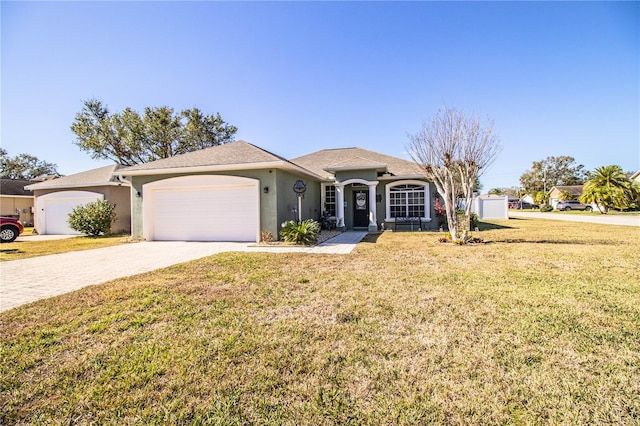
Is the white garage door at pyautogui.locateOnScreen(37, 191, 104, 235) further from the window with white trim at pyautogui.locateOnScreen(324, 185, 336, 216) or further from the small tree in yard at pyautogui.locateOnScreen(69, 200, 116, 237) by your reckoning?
the window with white trim at pyautogui.locateOnScreen(324, 185, 336, 216)

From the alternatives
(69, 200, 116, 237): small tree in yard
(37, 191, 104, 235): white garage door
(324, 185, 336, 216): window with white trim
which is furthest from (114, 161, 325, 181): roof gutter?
(37, 191, 104, 235): white garage door

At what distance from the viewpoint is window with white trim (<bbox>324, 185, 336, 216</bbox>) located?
16.1 metres

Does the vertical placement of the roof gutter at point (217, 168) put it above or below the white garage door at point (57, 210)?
above

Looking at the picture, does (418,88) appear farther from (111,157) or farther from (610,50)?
(111,157)

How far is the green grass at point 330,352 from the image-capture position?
1.98m

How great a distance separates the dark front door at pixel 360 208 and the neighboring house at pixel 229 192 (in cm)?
79

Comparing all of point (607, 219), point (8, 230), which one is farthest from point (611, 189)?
point (8, 230)

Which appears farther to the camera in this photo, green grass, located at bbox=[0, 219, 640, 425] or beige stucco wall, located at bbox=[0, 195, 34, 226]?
beige stucco wall, located at bbox=[0, 195, 34, 226]

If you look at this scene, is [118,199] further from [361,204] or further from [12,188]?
[12,188]

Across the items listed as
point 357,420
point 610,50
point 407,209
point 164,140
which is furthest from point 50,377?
point 164,140

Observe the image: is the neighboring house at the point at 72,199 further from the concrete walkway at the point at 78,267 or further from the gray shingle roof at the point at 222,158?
the concrete walkway at the point at 78,267

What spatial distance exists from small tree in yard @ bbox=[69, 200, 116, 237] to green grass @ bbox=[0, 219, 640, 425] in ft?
38.7

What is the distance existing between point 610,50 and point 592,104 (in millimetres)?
4474

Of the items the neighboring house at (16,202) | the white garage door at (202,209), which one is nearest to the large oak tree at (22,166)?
the neighboring house at (16,202)
